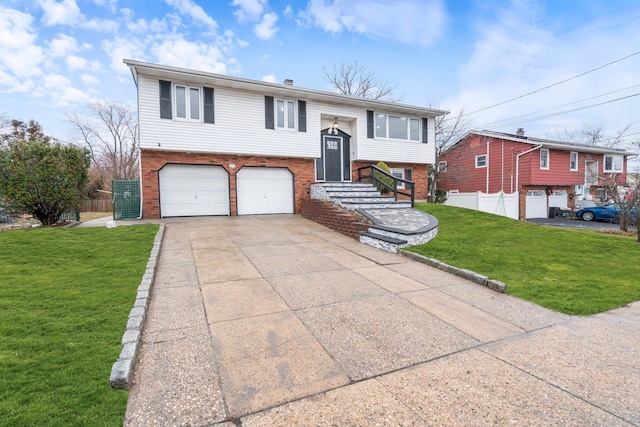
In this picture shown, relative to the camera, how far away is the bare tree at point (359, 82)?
2473 centimetres

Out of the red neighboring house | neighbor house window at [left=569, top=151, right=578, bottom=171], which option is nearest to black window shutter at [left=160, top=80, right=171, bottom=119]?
the red neighboring house

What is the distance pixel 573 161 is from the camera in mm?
22516

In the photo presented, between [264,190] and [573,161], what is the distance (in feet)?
76.9

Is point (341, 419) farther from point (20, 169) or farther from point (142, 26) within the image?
point (142, 26)

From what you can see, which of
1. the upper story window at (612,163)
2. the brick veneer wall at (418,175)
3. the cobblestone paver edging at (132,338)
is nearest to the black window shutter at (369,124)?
the brick veneer wall at (418,175)

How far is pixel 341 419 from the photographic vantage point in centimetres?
198

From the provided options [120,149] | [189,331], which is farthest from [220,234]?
[120,149]

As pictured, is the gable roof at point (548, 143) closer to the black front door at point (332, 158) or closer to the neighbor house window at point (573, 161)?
the neighbor house window at point (573, 161)

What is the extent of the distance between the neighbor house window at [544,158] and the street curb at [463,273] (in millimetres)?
19824

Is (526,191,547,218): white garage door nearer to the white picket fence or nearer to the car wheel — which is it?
the car wheel

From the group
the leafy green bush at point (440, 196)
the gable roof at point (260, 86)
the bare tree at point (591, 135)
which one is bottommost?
the leafy green bush at point (440, 196)

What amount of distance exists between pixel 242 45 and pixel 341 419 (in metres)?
14.8

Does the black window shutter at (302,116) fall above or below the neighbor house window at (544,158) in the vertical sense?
above

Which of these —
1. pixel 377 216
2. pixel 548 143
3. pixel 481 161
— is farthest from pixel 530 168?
pixel 377 216
